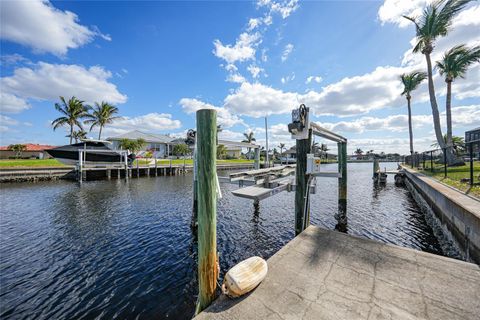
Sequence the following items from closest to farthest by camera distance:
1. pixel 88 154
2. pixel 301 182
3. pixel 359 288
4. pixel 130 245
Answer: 1. pixel 359 288
2. pixel 301 182
3. pixel 130 245
4. pixel 88 154

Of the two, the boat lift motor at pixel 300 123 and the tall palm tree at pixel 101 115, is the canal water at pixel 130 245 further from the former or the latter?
the tall palm tree at pixel 101 115

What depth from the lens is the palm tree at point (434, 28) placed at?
15.3m

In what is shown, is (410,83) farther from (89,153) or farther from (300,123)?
(89,153)

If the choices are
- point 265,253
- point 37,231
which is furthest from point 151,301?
point 37,231

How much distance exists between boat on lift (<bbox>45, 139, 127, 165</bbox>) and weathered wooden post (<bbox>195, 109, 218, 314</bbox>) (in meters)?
23.8

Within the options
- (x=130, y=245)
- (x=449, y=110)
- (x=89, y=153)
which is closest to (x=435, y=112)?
(x=449, y=110)

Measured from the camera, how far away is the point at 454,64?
1633 cm

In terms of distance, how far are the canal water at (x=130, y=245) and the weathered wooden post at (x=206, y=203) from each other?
1.22 m

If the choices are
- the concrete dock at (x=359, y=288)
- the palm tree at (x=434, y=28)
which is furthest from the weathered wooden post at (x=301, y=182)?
the palm tree at (x=434, y=28)

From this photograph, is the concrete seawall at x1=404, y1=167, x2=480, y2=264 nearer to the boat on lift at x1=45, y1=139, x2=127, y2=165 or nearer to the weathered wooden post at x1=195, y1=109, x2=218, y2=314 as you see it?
the weathered wooden post at x1=195, y1=109, x2=218, y2=314

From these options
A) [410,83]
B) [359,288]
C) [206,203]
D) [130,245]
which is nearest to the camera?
[359,288]

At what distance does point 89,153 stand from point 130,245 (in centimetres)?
2155

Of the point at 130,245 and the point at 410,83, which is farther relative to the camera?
the point at 410,83

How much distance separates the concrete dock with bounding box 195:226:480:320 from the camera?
226 centimetres
